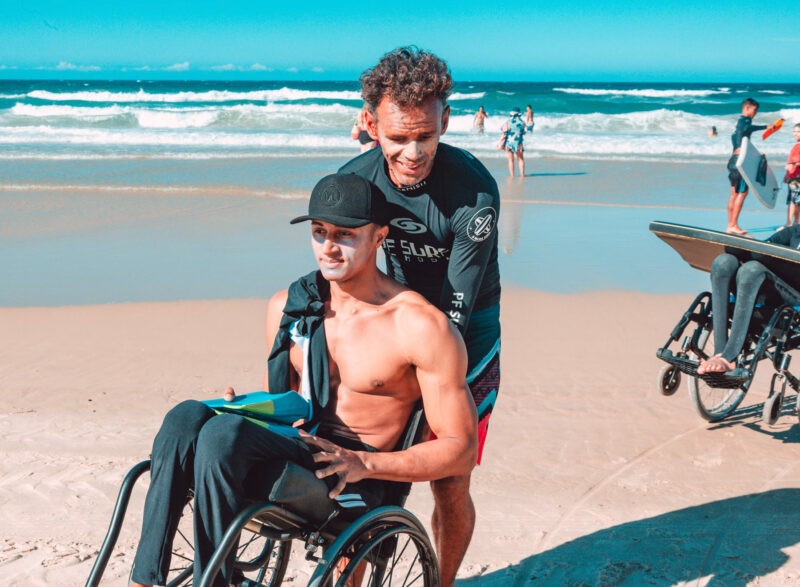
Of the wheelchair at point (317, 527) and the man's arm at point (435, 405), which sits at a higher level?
the man's arm at point (435, 405)

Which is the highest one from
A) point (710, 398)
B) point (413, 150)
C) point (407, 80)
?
point (407, 80)

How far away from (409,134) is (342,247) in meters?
0.44

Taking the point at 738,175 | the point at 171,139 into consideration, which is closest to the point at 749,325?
the point at 738,175

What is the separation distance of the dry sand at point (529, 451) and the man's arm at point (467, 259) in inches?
55.6

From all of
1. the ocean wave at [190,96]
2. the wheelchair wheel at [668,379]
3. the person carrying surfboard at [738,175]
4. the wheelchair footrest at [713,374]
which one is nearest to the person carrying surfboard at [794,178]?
the person carrying surfboard at [738,175]

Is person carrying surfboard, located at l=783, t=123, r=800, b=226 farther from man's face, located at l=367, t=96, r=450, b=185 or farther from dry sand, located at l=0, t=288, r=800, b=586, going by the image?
man's face, located at l=367, t=96, r=450, b=185

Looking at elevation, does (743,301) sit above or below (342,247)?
below

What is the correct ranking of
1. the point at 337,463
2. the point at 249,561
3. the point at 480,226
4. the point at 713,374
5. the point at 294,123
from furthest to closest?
the point at 294,123 < the point at 713,374 < the point at 249,561 < the point at 480,226 < the point at 337,463

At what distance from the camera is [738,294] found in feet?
15.3

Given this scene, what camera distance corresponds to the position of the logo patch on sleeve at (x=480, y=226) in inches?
106

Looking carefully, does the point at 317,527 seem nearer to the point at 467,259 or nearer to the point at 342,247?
the point at 342,247

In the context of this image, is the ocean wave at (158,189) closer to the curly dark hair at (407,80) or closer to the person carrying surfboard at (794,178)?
the person carrying surfboard at (794,178)

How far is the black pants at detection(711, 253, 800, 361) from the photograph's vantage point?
4605 mm

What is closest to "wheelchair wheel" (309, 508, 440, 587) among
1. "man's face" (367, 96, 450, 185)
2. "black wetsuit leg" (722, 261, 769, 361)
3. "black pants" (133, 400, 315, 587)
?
"black pants" (133, 400, 315, 587)
